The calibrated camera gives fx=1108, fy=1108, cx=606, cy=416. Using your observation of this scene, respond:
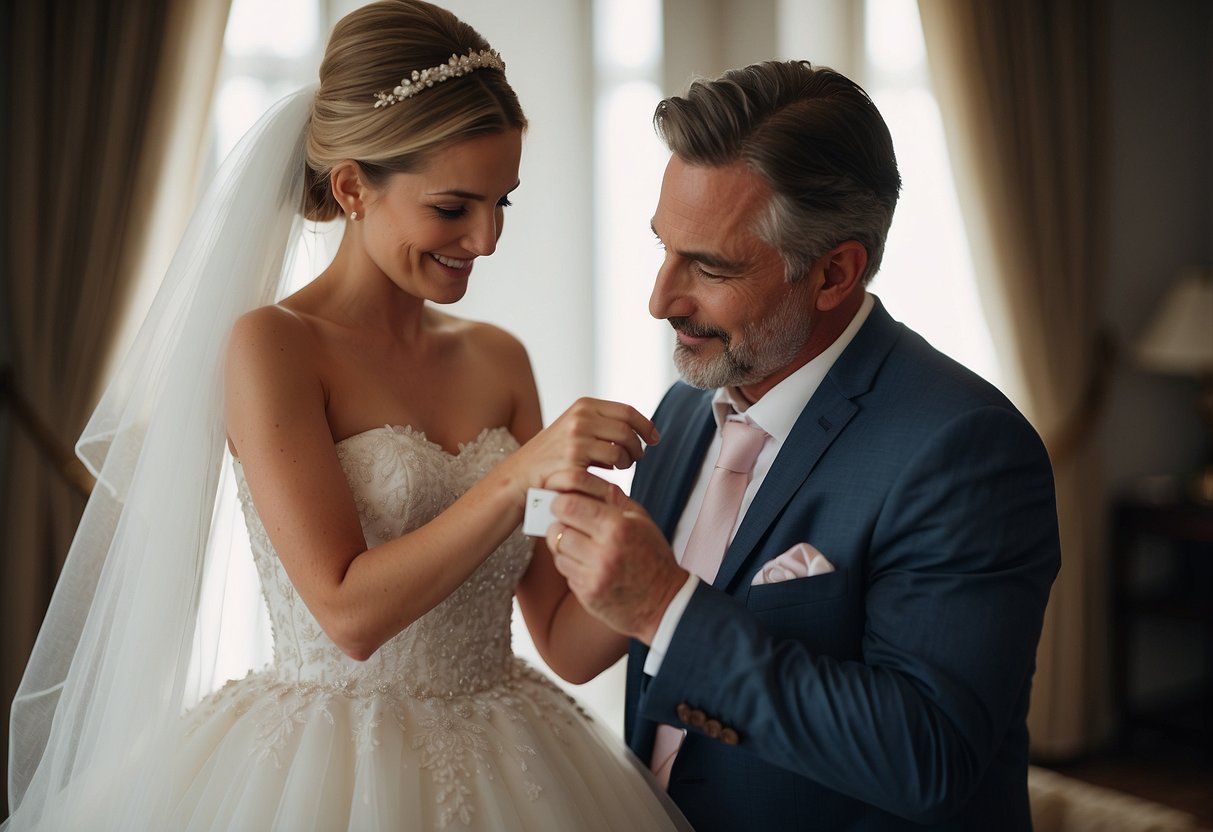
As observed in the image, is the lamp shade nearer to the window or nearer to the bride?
the window

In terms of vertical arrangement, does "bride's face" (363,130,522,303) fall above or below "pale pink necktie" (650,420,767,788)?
above

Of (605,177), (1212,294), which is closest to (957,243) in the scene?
(1212,294)

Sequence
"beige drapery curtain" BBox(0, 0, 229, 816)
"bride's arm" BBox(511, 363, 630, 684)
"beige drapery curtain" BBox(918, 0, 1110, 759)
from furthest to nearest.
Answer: "beige drapery curtain" BBox(918, 0, 1110, 759), "beige drapery curtain" BBox(0, 0, 229, 816), "bride's arm" BBox(511, 363, 630, 684)

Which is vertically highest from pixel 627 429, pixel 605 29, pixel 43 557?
pixel 605 29

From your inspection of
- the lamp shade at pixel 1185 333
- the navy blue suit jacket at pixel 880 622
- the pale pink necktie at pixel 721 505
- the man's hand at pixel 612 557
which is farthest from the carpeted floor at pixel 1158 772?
the man's hand at pixel 612 557

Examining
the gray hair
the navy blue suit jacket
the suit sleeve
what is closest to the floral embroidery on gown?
the navy blue suit jacket

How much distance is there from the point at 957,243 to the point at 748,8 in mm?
1471

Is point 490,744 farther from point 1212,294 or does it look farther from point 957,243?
point 1212,294

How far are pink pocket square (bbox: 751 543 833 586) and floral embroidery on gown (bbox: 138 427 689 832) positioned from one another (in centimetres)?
49

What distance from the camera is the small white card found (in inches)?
65.7

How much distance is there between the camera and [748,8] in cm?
510

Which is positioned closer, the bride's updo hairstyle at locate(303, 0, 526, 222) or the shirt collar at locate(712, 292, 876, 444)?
the bride's updo hairstyle at locate(303, 0, 526, 222)

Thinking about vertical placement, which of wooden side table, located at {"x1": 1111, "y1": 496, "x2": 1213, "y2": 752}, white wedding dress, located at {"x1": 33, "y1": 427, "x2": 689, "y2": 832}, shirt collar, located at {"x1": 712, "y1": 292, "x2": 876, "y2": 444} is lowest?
wooden side table, located at {"x1": 1111, "y1": 496, "x2": 1213, "y2": 752}

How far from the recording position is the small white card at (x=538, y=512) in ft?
5.47
